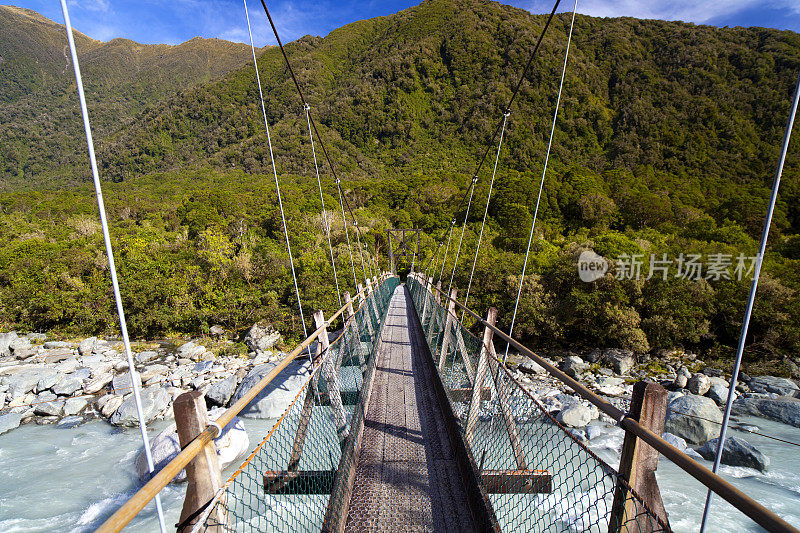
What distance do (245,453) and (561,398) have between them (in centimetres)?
625

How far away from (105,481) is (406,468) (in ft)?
18.8

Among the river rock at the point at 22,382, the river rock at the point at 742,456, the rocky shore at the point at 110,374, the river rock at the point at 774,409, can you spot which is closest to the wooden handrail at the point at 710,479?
the river rock at the point at 742,456

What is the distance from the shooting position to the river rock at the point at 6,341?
1034 centimetres

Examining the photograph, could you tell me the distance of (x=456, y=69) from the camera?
222 feet

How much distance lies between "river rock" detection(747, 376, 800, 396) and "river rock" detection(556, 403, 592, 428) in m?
5.74

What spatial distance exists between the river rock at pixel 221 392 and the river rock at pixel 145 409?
784mm

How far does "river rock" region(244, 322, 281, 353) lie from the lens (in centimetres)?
1149

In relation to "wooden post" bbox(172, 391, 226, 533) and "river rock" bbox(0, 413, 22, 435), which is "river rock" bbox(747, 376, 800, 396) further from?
"river rock" bbox(0, 413, 22, 435)

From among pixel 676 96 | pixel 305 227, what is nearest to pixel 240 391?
pixel 305 227

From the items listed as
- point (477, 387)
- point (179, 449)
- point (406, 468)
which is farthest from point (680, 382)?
point (179, 449)

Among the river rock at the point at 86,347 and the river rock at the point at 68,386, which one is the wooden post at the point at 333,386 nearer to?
the river rock at the point at 68,386

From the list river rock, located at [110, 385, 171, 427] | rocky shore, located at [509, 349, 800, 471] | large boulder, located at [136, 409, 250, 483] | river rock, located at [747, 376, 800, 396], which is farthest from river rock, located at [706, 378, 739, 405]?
river rock, located at [110, 385, 171, 427]

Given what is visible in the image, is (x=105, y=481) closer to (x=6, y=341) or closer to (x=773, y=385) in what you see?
(x=6, y=341)

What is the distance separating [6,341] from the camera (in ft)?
35.0
